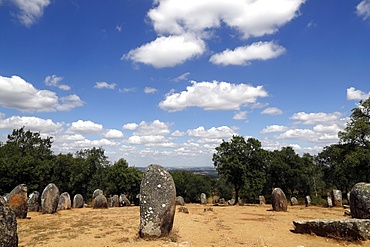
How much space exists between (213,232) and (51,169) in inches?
1571

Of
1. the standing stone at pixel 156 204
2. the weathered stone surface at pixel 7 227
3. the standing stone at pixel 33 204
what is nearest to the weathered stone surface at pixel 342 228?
the standing stone at pixel 156 204

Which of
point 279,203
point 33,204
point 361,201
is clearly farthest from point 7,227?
point 33,204

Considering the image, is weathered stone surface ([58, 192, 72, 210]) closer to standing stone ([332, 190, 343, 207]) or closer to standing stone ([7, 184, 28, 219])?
standing stone ([7, 184, 28, 219])

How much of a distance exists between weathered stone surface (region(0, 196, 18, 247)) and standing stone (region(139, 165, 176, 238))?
20.1 feet

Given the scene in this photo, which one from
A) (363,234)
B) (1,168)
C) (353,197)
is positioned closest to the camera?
(363,234)

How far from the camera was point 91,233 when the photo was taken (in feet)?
42.8

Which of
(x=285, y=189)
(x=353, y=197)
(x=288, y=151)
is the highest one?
(x=288, y=151)

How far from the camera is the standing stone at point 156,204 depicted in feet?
36.6

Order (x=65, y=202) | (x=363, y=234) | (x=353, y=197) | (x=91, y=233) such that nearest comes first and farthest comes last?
(x=363, y=234), (x=91, y=233), (x=353, y=197), (x=65, y=202)

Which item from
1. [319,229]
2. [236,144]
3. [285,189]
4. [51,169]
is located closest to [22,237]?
[319,229]

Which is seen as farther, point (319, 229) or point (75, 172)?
point (75, 172)

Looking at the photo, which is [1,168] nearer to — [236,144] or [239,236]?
[236,144]

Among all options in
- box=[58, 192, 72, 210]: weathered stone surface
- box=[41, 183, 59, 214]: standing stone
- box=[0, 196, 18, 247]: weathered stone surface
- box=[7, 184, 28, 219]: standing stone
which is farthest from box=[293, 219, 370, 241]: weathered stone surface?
box=[58, 192, 72, 210]: weathered stone surface

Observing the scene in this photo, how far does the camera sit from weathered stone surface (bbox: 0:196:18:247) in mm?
5260
